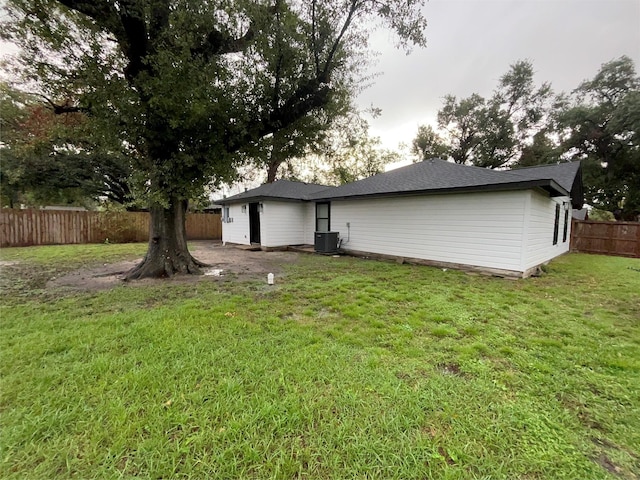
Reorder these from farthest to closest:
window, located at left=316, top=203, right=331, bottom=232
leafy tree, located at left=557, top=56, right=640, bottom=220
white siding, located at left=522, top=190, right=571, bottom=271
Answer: leafy tree, located at left=557, top=56, right=640, bottom=220 < window, located at left=316, top=203, right=331, bottom=232 < white siding, located at left=522, top=190, right=571, bottom=271

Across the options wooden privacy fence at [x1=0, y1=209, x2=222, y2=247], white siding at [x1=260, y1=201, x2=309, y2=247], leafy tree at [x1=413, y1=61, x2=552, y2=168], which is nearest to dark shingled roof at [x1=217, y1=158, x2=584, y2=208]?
white siding at [x1=260, y1=201, x2=309, y2=247]

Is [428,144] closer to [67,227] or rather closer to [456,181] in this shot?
[456,181]

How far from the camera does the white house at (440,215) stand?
6.31 m

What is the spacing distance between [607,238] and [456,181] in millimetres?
9750

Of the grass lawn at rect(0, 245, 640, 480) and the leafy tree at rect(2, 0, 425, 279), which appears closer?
the grass lawn at rect(0, 245, 640, 480)

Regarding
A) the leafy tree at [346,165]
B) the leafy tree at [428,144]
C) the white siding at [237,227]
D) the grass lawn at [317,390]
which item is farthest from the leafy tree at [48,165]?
the leafy tree at [428,144]

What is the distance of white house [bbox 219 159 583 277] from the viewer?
6.31 metres

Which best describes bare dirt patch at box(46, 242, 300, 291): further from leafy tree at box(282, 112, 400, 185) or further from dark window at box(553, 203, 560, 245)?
leafy tree at box(282, 112, 400, 185)

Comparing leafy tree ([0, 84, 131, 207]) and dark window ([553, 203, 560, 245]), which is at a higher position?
leafy tree ([0, 84, 131, 207])

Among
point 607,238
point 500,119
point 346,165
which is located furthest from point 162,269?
point 500,119

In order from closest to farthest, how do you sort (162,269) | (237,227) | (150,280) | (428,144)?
1. (150,280)
2. (162,269)
3. (237,227)
4. (428,144)

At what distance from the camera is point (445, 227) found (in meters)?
7.43

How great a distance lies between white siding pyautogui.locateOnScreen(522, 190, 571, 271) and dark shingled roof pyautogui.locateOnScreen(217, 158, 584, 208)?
1.22 ft

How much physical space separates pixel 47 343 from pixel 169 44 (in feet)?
16.5
